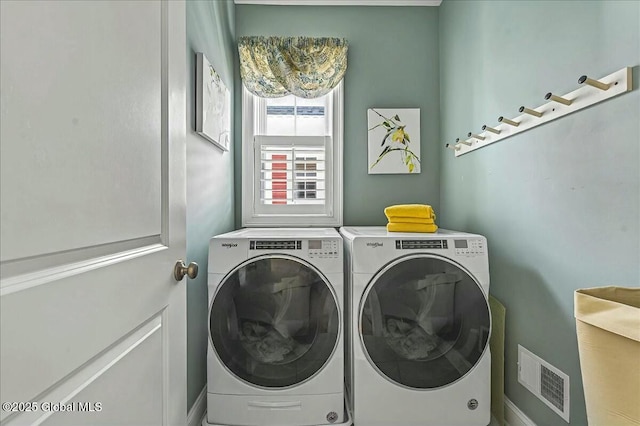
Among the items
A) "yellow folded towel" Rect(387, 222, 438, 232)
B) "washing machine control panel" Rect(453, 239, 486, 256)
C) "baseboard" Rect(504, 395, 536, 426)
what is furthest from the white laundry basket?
"yellow folded towel" Rect(387, 222, 438, 232)

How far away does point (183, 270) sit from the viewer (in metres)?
0.94

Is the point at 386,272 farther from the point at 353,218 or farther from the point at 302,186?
the point at 302,186

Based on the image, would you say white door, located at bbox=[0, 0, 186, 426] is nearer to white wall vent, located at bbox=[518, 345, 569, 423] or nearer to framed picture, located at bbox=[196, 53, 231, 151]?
framed picture, located at bbox=[196, 53, 231, 151]

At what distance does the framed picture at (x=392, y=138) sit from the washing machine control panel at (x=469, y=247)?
101 centimetres

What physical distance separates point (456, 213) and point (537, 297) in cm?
91

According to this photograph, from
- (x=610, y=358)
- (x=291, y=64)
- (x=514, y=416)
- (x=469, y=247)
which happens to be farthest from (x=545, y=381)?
(x=291, y=64)

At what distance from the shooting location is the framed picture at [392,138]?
253cm

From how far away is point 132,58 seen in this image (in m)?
0.70

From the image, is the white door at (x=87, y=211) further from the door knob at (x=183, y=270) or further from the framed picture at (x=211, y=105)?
the framed picture at (x=211, y=105)

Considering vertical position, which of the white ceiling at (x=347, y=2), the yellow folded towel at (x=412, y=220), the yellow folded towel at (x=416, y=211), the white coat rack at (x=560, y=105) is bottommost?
the yellow folded towel at (x=412, y=220)

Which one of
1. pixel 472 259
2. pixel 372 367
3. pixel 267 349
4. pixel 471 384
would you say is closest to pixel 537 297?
pixel 472 259

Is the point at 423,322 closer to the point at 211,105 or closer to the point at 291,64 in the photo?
the point at 211,105

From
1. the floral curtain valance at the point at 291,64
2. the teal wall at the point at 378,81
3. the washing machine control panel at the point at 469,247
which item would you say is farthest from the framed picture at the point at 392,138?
the washing machine control panel at the point at 469,247

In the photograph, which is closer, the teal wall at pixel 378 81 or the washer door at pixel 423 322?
the washer door at pixel 423 322
